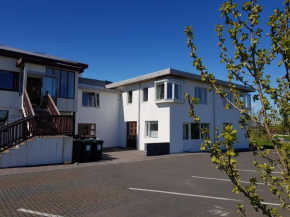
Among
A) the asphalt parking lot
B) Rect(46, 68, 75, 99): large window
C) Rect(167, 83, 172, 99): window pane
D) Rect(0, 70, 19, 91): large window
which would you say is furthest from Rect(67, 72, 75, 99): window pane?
Rect(167, 83, 172, 99): window pane

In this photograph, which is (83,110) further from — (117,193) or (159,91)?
(117,193)

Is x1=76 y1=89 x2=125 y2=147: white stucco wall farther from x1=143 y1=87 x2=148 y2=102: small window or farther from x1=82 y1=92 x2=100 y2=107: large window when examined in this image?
x1=143 y1=87 x2=148 y2=102: small window

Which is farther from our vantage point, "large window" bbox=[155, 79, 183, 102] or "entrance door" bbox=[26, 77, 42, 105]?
"large window" bbox=[155, 79, 183, 102]

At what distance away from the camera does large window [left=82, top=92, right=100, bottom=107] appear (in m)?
19.1

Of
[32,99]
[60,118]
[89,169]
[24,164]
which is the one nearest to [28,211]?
[89,169]

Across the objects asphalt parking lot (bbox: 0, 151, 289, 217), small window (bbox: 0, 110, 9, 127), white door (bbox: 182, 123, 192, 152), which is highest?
small window (bbox: 0, 110, 9, 127)

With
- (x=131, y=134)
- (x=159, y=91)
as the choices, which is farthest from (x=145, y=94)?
(x=131, y=134)

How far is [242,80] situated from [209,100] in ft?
56.0

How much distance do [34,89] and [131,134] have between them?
851 centimetres

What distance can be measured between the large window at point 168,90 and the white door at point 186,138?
2.33 m

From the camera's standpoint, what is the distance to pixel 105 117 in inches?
786

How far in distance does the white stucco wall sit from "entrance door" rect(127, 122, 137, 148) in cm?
96

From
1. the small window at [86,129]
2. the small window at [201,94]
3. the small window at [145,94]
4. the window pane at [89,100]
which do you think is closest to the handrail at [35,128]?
the small window at [86,129]

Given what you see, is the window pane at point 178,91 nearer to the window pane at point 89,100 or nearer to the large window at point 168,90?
the large window at point 168,90
